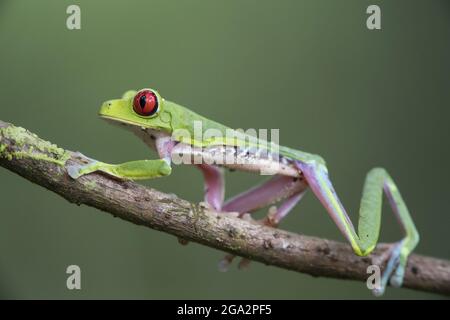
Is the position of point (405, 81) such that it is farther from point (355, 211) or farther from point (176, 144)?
point (176, 144)

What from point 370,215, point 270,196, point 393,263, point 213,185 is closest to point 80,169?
point 213,185

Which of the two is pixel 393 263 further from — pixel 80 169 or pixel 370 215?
pixel 80 169

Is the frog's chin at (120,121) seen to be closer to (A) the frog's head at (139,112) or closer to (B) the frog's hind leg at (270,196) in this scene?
(A) the frog's head at (139,112)

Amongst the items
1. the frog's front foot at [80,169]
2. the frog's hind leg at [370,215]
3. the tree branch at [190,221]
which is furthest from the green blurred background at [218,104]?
the frog's front foot at [80,169]

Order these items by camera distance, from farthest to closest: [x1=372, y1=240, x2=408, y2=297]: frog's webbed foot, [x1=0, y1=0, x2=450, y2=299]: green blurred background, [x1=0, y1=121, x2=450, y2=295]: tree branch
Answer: [x1=0, y1=0, x2=450, y2=299]: green blurred background → [x1=372, y1=240, x2=408, y2=297]: frog's webbed foot → [x1=0, y1=121, x2=450, y2=295]: tree branch

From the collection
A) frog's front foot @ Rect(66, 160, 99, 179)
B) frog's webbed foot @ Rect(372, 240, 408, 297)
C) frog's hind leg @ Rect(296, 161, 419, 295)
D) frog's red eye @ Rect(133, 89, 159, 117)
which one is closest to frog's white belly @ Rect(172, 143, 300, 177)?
frog's hind leg @ Rect(296, 161, 419, 295)

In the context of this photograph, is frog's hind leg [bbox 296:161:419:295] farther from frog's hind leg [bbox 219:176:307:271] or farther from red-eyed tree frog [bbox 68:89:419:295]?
frog's hind leg [bbox 219:176:307:271]

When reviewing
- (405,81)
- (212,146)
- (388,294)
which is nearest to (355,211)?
(388,294)
